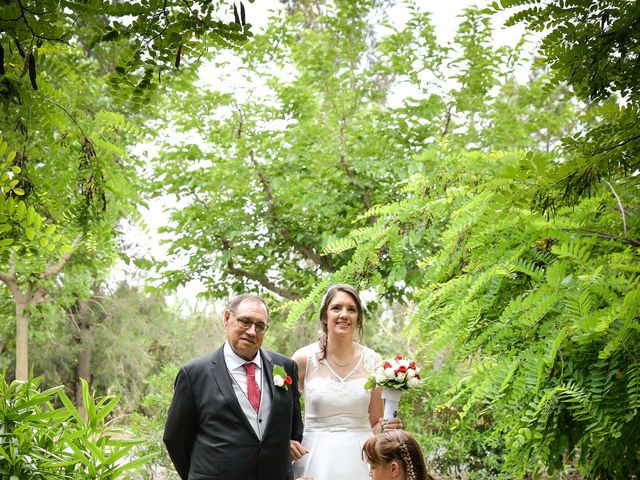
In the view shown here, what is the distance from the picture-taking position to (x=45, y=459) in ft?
8.18

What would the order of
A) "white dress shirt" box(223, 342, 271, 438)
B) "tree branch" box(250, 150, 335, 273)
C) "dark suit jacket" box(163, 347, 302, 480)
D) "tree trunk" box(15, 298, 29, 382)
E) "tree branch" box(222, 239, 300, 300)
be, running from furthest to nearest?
"tree trunk" box(15, 298, 29, 382) < "tree branch" box(222, 239, 300, 300) < "tree branch" box(250, 150, 335, 273) < "white dress shirt" box(223, 342, 271, 438) < "dark suit jacket" box(163, 347, 302, 480)

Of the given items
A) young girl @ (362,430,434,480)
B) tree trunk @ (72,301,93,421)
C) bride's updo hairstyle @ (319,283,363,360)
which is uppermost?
bride's updo hairstyle @ (319,283,363,360)

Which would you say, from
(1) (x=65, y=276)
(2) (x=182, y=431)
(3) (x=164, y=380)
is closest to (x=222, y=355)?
(2) (x=182, y=431)

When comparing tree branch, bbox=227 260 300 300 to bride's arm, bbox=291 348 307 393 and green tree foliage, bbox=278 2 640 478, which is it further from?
green tree foliage, bbox=278 2 640 478

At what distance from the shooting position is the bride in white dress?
4.29 m

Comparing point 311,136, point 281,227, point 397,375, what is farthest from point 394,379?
point 311,136

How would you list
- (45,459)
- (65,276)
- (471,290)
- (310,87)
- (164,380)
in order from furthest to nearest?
1. (65,276)
2. (164,380)
3. (310,87)
4. (471,290)
5. (45,459)

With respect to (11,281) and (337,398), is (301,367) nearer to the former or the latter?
(337,398)

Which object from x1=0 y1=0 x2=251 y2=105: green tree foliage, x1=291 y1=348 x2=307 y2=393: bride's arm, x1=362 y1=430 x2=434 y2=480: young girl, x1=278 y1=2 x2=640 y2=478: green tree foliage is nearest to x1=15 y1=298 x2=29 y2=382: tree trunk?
x1=291 y1=348 x2=307 y2=393: bride's arm

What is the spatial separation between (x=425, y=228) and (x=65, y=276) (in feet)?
43.7

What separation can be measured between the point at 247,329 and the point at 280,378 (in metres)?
0.32

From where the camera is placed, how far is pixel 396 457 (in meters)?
2.83

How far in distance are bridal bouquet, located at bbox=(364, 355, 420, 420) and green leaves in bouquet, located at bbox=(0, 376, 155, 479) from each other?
5.46 ft

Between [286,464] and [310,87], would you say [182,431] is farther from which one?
[310,87]
